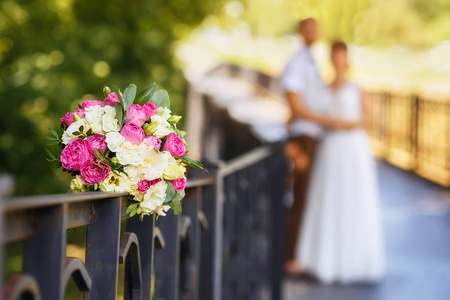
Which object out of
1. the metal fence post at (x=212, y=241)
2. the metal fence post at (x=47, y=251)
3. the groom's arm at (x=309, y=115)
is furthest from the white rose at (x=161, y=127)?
the groom's arm at (x=309, y=115)

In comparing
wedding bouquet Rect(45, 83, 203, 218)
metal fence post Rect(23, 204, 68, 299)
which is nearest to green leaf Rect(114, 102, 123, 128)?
wedding bouquet Rect(45, 83, 203, 218)

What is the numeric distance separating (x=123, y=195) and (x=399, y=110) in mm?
14589

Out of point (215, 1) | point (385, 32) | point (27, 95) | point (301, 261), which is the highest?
point (385, 32)

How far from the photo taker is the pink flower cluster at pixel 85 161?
202 cm

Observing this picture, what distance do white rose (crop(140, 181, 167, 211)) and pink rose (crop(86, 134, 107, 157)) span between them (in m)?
0.17

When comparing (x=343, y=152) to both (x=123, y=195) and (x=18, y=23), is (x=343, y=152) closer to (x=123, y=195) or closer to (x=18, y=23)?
(x=123, y=195)

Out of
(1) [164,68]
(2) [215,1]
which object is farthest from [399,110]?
(1) [164,68]

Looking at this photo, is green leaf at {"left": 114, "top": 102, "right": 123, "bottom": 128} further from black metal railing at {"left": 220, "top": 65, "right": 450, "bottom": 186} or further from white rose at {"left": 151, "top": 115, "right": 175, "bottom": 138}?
black metal railing at {"left": 220, "top": 65, "right": 450, "bottom": 186}

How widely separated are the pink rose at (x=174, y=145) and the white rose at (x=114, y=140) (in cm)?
13

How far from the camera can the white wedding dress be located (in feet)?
21.5

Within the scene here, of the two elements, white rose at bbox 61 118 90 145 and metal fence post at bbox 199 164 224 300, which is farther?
metal fence post at bbox 199 164 224 300

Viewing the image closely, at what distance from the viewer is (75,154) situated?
79.7 inches

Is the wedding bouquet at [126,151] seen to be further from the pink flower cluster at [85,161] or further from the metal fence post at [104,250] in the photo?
the metal fence post at [104,250]

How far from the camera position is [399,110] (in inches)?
627
